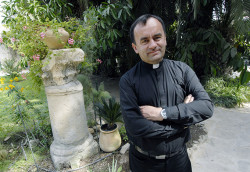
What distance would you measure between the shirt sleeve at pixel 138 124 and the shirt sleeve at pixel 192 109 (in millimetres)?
84

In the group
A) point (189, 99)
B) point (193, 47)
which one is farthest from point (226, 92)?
point (189, 99)

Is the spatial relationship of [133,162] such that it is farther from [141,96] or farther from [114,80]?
[114,80]

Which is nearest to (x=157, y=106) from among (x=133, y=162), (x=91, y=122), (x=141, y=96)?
(x=141, y=96)

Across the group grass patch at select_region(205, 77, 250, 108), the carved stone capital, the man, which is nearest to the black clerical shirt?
the man

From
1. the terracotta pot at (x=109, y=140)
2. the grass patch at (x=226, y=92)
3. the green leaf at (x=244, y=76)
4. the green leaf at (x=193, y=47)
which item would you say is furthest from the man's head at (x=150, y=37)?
the green leaf at (x=244, y=76)

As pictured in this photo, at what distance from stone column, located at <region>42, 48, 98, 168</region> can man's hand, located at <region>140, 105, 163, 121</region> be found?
1361 millimetres

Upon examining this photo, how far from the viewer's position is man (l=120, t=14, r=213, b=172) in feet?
3.79

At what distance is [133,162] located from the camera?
148cm

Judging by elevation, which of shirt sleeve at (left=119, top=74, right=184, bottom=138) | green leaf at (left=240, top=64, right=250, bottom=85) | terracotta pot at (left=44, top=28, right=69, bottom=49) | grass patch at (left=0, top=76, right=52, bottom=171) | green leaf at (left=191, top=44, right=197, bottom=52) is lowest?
grass patch at (left=0, top=76, right=52, bottom=171)

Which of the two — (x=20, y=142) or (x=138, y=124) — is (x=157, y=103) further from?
(x=20, y=142)

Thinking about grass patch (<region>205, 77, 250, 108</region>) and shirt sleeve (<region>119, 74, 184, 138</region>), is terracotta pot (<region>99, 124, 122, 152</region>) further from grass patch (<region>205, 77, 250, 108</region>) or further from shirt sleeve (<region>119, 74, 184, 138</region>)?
grass patch (<region>205, 77, 250, 108</region>)

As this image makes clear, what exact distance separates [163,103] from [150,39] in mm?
514

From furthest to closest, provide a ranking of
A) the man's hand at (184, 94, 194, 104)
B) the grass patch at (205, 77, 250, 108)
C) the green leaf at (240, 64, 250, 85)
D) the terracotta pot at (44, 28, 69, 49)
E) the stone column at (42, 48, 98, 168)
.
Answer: the green leaf at (240, 64, 250, 85), the grass patch at (205, 77, 250, 108), the stone column at (42, 48, 98, 168), the terracotta pot at (44, 28, 69, 49), the man's hand at (184, 94, 194, 104)

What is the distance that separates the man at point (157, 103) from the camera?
3.79 ft
